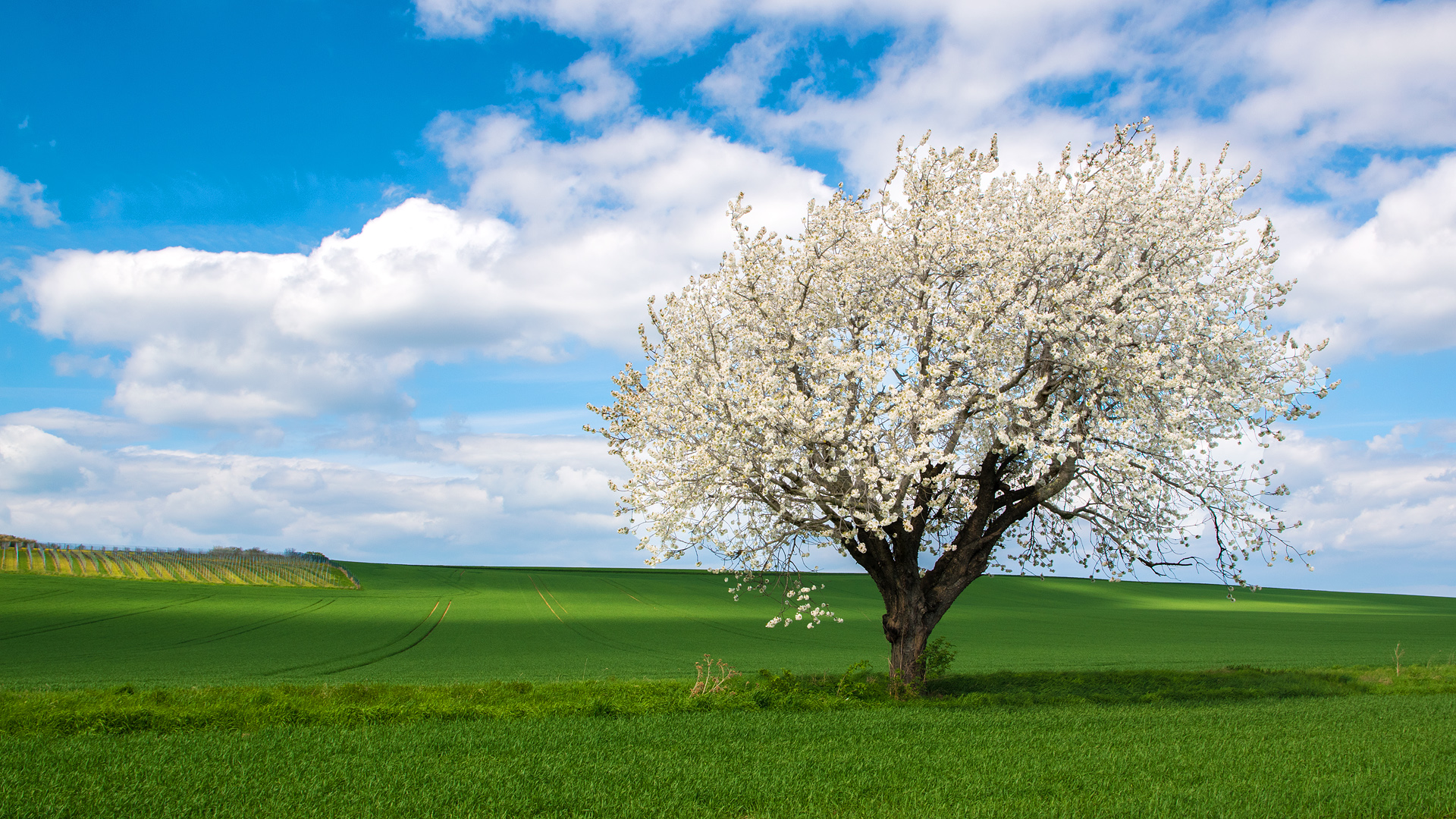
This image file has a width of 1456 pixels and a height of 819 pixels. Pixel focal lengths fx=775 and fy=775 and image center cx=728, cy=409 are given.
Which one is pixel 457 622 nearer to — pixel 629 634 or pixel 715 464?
pixel 629 634

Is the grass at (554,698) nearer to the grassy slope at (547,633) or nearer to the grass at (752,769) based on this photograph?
the grass at (752,769)

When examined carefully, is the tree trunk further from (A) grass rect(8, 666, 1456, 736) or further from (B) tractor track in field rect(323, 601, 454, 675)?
(B) tractor track in field rect(323, 601, 454, 675)

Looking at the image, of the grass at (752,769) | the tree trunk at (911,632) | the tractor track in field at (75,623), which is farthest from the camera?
the tractor track in field at (75,623)

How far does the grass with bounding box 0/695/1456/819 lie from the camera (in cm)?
974

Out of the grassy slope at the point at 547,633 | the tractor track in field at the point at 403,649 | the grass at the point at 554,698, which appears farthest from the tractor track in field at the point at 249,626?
the grass at the point at 554,698

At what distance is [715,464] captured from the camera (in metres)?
17.3

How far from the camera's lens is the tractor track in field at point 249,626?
127 feet

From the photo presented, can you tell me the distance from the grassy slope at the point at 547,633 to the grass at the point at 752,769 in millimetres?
14199

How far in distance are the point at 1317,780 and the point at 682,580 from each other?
83.6 meters

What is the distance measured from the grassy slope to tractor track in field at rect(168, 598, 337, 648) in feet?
0.72

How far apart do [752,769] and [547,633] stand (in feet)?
118

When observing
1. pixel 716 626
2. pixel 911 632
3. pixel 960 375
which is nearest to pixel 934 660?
pixel 911 632

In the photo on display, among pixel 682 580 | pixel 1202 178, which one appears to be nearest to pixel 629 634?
pixel 1202 178

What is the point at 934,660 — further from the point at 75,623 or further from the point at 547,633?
the point at 75,623
